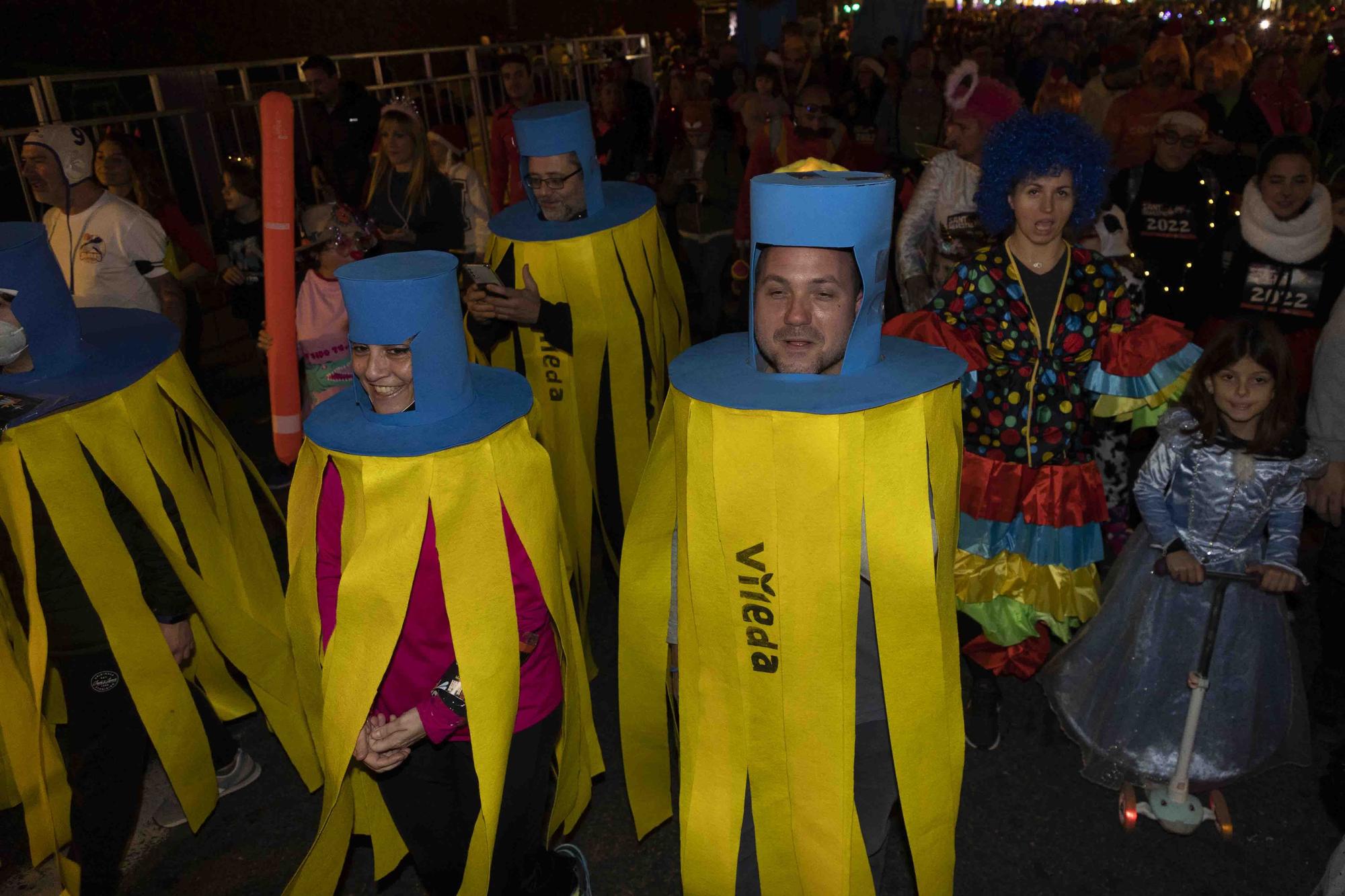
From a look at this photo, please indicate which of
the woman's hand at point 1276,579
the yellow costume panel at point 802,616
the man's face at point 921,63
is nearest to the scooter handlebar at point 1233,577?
the woman's hand at point 1276,579

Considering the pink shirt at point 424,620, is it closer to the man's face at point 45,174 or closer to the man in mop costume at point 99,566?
the man in mop costume at point 99,566

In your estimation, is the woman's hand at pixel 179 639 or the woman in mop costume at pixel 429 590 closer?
the woman in mop costume at pixel 429 590

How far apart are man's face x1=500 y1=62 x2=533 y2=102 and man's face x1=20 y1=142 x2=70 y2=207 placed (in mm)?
3533

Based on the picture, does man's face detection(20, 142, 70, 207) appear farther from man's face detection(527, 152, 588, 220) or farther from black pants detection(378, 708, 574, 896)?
black pants detection(378, 708, 574, 896)

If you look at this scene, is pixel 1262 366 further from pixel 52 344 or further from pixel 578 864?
pixel 52 344

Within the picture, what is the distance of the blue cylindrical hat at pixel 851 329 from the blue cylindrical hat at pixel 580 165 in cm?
177

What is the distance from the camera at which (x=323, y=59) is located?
733 centimetres

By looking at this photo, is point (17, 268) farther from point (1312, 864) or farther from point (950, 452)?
point (1312, 864)

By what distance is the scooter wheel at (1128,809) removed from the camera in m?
3.09

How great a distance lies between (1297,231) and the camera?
4082mm

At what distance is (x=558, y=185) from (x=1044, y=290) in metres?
1.84

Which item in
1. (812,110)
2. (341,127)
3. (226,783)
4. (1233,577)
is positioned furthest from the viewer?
(341,127)

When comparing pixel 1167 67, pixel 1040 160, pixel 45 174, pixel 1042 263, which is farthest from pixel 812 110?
pixel 45 174

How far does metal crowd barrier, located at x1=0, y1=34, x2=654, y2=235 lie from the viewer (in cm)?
659
